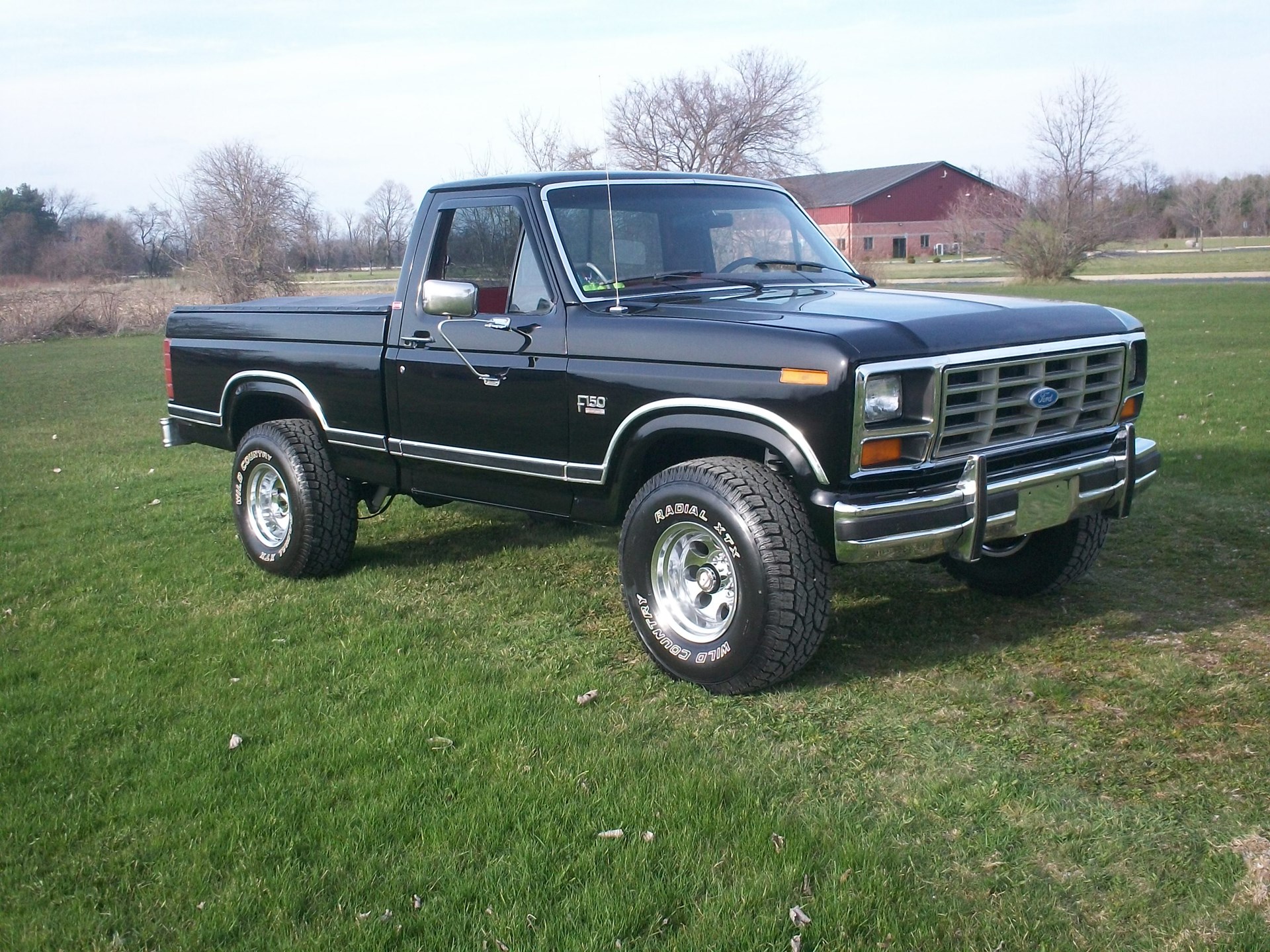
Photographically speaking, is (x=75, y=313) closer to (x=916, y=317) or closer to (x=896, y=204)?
(x=916, y=317)

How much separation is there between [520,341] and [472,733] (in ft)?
6.12

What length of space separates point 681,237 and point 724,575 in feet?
6.06

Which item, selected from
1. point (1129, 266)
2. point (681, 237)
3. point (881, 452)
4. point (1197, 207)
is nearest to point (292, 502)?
point (681, 237)

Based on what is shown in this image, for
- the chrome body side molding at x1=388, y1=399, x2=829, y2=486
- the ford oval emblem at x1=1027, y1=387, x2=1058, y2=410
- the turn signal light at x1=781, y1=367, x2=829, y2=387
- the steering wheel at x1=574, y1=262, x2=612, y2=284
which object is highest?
the steering wheel at x1=574, y1=262, x2=612, y2=284

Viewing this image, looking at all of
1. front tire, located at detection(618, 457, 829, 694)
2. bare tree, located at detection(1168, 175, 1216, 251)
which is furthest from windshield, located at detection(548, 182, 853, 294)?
bare tree, located at detection(1168, 175, 1216, 251)

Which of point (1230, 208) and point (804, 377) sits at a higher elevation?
point (1230, 208)

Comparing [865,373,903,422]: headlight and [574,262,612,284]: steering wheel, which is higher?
[574,262,612,284]: steering wheel

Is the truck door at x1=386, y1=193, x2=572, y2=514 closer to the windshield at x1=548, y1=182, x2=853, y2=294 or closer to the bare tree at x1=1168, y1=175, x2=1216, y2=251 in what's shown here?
the windshield at x1=548, y1=182, x2=853, y2=294

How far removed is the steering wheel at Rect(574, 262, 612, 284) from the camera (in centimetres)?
533

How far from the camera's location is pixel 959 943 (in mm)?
2990

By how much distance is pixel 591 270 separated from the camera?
5.36 m

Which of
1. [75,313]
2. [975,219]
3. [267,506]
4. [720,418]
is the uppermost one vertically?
[975,219]

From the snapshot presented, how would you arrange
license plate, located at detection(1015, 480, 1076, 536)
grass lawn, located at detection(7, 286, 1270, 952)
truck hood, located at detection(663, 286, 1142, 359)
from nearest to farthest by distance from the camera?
grass lawn, located at detection(7, 286, 1270, 952), truck hood, located at detection(663, 286, 1142, 359), license plate, located at detection(1015, 480, 1076, 536)

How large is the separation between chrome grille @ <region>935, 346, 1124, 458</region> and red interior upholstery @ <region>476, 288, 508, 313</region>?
2245mm
